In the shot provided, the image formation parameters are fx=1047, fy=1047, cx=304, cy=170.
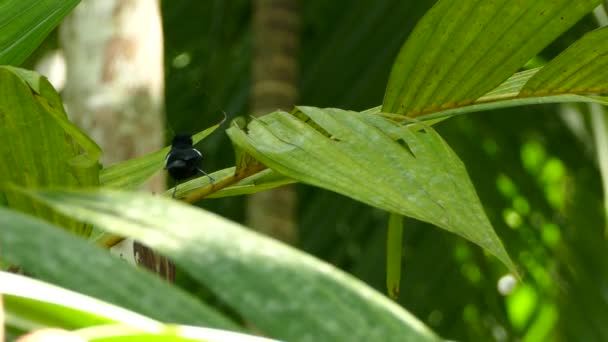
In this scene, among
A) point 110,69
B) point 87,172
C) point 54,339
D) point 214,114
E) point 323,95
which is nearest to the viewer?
point 54,339

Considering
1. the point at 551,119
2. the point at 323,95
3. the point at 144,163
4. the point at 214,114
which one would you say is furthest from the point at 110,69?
the point at 551,119

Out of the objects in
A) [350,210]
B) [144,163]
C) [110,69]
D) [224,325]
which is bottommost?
[350,210]

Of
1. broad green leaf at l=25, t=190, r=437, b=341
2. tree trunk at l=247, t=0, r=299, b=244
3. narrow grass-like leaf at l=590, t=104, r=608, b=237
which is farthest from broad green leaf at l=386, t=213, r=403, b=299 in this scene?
tree trunk at l=247, t=0, r=299, b=244

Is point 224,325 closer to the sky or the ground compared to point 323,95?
closer to the sky

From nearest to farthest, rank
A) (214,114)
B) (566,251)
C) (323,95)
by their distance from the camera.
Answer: (214,114)
(566,251)
(323,95)

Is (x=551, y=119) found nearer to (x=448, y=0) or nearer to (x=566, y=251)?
(x=566, y=251)

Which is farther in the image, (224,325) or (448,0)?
(448,0)

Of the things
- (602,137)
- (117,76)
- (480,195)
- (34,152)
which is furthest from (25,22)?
(480,195)
